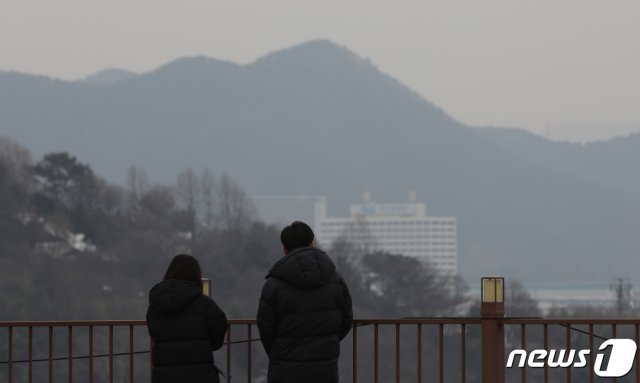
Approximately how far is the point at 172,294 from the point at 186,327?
7.9 inches

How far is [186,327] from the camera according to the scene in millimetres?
7156

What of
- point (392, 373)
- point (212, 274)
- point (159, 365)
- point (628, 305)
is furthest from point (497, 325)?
point (628, 305)

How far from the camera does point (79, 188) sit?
118m

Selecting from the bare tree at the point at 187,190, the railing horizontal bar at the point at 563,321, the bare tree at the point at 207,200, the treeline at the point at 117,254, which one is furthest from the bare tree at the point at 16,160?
the railing horizontal bar at the point at 563,321

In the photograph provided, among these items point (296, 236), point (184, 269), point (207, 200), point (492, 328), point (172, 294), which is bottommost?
point (492, 328)

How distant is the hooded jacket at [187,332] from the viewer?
281 inches

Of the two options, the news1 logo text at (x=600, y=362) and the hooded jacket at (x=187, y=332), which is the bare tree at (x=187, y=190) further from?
the hooded jacket at (x=187, y=332)

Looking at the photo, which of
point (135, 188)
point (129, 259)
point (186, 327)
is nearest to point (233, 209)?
point (135, 188)

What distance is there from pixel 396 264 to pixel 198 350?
122650 mm

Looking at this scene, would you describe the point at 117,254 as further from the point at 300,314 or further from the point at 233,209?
the point at 300,314

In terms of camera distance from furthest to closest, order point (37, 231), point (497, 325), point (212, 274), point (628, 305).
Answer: point (628, 305) < point (212, 274) < point (37, 231) < point (497, 325)

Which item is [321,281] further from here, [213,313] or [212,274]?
[212,274]

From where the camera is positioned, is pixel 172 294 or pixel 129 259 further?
pixel 129 259

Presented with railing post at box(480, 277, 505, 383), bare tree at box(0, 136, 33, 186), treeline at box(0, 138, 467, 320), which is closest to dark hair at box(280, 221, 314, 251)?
railing post at box(480, 277, 505, 383)
